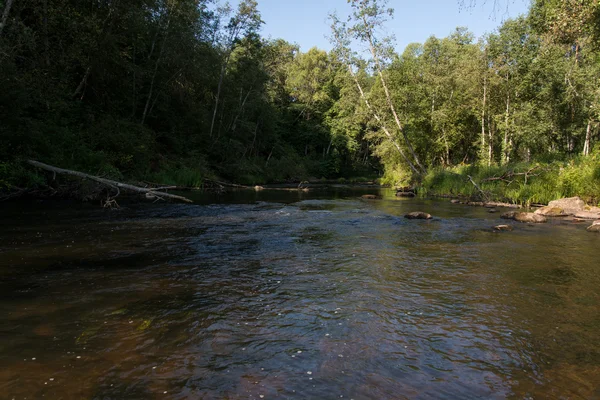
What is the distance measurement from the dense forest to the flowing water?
9.04m

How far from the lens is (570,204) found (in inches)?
666

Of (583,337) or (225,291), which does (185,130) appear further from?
(583,337)

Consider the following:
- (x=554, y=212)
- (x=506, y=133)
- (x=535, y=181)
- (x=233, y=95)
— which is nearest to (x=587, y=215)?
(x=554, y=212)

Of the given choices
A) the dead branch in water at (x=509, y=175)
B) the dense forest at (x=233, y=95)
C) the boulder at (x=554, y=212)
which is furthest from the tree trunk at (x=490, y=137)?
the boulder at (x=554, y=212)

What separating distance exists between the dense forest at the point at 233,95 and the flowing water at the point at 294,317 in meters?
9.04

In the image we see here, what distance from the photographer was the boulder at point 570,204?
54.2ft

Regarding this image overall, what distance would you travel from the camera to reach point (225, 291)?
662 centimetres

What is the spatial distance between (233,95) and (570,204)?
103 feet

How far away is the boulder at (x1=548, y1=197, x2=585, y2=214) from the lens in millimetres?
16516

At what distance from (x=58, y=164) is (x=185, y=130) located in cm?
1901

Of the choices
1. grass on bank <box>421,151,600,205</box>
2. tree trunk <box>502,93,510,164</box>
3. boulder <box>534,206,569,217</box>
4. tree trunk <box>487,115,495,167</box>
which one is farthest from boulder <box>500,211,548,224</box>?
tree trunk <box>487,115,495,167</box>

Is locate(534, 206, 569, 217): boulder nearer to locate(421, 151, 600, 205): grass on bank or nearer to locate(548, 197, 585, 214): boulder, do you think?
locate(548, 197, 585, 214): boulder

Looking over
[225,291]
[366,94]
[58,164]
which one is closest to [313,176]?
[366,94]

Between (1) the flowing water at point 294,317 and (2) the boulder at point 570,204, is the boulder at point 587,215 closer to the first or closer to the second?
(2) the boulder at point 570,204
